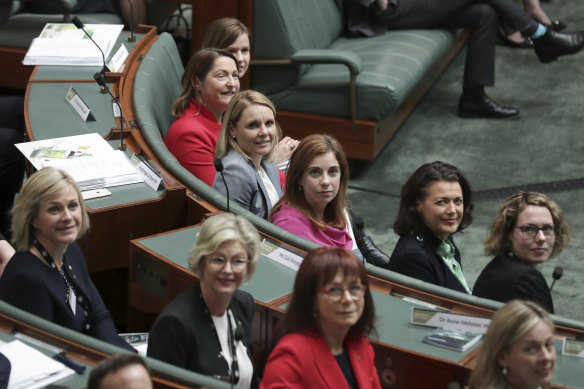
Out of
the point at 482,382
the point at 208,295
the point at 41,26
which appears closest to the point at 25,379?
the point at 208,295

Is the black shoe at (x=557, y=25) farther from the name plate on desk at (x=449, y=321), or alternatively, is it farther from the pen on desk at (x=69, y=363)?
the pen on desk at (x=69, y=363)

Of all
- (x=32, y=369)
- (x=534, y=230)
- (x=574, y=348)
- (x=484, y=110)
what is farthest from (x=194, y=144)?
(x=484, y=110)

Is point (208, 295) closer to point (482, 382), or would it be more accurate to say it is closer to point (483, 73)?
point (482, 382)

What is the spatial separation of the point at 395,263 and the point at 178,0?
7.83 feet

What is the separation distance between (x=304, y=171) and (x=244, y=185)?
0.25 metres

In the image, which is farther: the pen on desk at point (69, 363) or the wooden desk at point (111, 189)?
the wooden desk at point (111, 189)

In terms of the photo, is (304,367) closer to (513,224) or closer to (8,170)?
(513,224)

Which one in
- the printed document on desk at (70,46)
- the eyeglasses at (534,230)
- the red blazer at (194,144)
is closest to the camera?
the eyeglasses at (534,230)

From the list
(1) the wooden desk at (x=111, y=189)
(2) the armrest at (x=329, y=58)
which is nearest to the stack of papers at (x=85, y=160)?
(1) the wooden desk at (x=111, y=189)

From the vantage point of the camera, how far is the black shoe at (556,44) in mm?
4953

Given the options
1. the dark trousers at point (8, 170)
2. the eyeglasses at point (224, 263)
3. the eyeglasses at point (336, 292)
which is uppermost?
the eyeglasses at point (336, 292)

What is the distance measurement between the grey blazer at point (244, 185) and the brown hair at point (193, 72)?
44 centimetres

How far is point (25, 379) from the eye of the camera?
5.84 ft

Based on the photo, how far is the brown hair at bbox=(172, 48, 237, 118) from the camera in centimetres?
315
